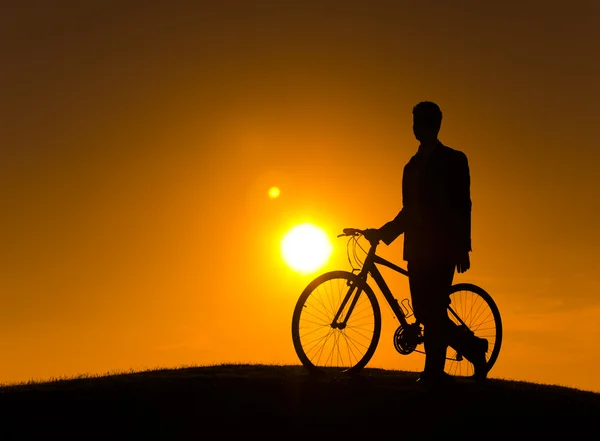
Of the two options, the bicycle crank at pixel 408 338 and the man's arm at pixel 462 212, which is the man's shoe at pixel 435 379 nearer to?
the bicycle crank at pixel 408 338

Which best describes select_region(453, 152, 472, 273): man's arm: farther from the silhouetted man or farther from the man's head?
the man's head

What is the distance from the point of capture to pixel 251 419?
10656 millimetres

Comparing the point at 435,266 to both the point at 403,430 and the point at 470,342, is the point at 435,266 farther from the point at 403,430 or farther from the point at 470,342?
the point at 403,430

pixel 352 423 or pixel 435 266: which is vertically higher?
pixel 435 266

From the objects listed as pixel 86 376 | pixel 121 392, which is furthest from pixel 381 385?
pixel 86 376

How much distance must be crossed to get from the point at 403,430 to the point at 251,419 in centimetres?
193

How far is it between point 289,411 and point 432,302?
2.75 meters

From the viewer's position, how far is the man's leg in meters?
12.1

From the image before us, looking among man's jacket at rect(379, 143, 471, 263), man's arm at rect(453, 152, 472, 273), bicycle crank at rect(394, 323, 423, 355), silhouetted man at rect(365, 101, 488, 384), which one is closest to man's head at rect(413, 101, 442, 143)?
silhouetted man at rect(365, 101, 488, 384)

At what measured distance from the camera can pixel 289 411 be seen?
35.4 feet

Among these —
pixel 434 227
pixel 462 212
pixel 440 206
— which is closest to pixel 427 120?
pixel 440 206

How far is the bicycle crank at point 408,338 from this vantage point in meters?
12.3

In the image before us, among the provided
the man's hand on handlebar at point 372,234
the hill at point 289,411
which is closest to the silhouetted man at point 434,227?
the man's hand on handlebar at point 372,234

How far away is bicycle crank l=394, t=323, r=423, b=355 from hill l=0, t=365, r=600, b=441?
1.76 feet
